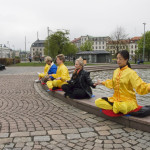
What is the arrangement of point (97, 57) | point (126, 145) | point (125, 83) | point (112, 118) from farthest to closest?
1. point (97, 57)
2. point (112, 118)
3. point (125, 83)
4. point (126, 145)

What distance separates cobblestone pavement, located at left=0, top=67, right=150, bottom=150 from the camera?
10.5 feet

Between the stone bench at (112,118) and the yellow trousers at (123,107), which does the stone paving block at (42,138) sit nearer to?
the yellow trousers at (123,107)

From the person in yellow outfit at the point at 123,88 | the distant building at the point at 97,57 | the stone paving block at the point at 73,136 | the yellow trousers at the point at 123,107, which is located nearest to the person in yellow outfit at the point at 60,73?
the person in yellow outfit at the point at 123,88

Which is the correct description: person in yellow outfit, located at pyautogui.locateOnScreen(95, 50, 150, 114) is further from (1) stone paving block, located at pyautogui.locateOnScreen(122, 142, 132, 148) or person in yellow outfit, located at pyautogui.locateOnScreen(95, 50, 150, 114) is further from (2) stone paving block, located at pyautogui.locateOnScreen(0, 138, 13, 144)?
(2) stone paving block, located at pyautogui.locateOnScreen(0, 138, 13, 144)

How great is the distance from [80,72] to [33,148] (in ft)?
9.73

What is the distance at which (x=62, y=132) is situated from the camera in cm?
374

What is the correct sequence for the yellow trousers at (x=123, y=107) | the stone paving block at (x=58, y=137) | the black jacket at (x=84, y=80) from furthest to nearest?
the black jacket at (x=84, y=80), the yellow trousers at (x=123, y=107), the stone paving block at (x=58, y=137)

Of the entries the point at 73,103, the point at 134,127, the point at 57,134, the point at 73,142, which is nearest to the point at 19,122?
the point at 57,134

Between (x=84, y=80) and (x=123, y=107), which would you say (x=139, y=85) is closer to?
(x=123, y=107)

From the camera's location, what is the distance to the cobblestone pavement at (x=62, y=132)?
321cm

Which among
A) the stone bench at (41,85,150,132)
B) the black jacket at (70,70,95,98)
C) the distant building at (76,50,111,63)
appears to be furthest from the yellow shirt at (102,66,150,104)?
the distant building at (76,50,111,63)

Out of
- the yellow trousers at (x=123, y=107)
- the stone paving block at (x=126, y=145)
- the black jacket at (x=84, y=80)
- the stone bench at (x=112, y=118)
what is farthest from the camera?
the black jacket at (x=84, y=80)

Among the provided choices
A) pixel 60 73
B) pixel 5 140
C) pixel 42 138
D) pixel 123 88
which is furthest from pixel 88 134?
pixel 60 73

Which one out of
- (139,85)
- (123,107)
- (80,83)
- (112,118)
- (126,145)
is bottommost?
(126,145)
